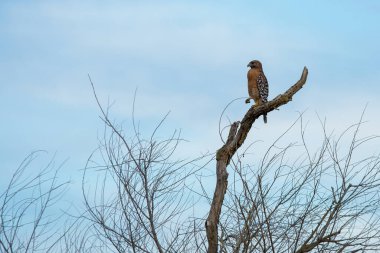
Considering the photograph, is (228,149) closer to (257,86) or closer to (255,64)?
(257,86)

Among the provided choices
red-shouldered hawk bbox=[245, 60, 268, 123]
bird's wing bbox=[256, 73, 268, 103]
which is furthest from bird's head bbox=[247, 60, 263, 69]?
bird's wing bbox=[256, 73, 268, 103]

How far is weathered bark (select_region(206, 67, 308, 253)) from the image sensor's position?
25.6ft

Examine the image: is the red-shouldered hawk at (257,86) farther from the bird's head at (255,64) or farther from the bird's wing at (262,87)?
the bird's head at (255,64)

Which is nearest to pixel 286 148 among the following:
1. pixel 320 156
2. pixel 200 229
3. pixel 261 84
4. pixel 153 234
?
pixel 320 156

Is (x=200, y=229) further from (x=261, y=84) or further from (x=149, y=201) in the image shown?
(x=261, y=84)

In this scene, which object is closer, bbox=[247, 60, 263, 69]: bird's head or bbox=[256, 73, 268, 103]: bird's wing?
bbox=[256, 73, 268, 103]: bird's wing

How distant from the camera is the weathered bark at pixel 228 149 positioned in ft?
25.6

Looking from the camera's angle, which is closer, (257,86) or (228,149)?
(228,149)

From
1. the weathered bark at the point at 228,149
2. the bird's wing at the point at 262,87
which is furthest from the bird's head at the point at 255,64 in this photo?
the weathered bark at the point at 228,149

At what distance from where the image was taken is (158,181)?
7773mm

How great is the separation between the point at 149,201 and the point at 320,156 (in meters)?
2.07

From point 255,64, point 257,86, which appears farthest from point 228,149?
point 255,64

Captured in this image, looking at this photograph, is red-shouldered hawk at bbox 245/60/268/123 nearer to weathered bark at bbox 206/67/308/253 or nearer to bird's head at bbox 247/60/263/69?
bird's head at bbox 247/60/263/69

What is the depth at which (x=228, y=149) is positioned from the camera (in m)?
8.52
